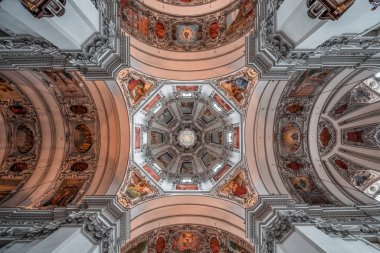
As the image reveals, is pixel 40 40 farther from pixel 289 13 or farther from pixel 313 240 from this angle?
pixel 313 240

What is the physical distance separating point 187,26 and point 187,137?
299 inches

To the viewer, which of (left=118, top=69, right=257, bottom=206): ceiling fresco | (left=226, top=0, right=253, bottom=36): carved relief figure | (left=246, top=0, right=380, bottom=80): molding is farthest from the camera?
(left=118, top=69, right=257, bottom=206): ceiling fresco

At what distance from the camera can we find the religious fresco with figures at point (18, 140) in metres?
12.7

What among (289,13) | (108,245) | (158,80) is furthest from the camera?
(158,80)

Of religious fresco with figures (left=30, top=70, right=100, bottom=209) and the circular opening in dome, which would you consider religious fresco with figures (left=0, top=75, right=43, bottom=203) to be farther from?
the circular opening in dome

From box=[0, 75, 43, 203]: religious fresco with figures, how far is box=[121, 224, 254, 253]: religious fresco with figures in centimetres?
603

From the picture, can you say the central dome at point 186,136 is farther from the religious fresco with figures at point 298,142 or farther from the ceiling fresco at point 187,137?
the religious fresco with figures at point 298,142

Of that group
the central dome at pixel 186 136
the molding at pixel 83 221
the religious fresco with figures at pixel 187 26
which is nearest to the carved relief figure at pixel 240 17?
the religious fresco with figures at pixel 187 26

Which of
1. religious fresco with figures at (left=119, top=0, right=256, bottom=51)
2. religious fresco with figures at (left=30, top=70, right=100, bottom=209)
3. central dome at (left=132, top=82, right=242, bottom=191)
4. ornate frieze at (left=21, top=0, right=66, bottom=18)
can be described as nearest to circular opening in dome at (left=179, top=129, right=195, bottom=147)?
central dome at (left=132, top=82, right=242, bottom=191)

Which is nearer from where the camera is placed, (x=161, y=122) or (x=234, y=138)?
(x=234, y=138)

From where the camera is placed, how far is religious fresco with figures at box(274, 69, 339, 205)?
39.4ft

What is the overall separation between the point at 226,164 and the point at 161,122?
4793 mm

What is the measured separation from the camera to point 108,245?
31.6 ft

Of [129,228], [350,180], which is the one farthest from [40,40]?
[350,180]
